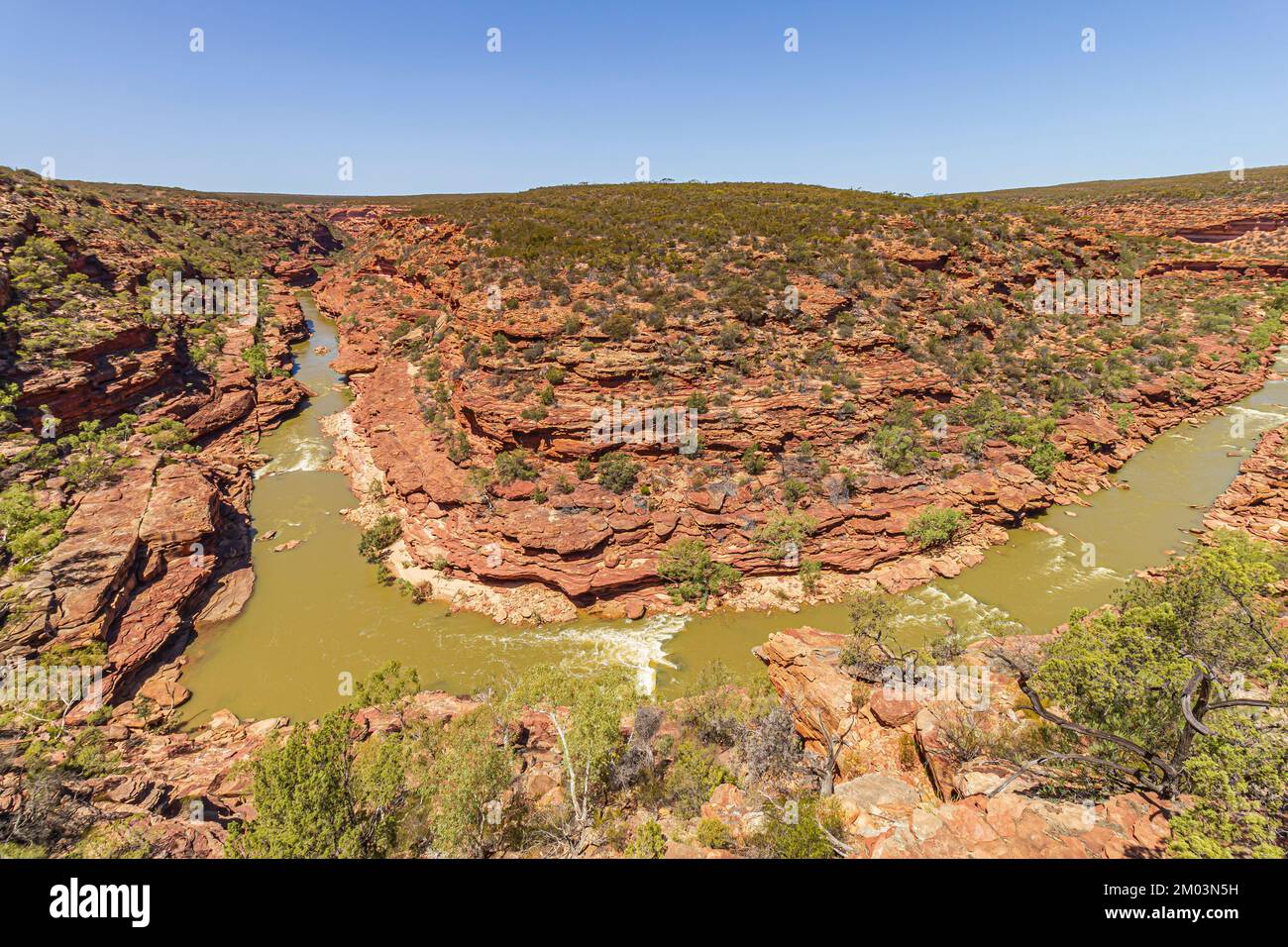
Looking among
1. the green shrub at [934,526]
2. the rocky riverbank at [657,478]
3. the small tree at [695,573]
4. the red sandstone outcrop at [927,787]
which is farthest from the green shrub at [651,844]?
the green shrub at [934,526]

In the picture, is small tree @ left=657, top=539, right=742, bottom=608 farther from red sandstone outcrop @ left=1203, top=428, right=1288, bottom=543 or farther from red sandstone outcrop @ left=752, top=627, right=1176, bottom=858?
red sandstone outcrop @ left=1203, top=428, right=1288, bottom=543

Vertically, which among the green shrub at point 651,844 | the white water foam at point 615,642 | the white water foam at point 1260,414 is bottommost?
the white water foam at point 615,642

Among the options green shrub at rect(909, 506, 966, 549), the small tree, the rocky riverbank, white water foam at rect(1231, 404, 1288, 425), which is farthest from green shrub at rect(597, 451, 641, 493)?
white water foam at rect(1231, 404, 1288, 425)

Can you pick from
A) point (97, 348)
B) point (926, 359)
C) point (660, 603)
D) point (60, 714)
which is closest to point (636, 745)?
point (660, 603)

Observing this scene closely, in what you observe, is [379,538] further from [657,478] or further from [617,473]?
[657,478]

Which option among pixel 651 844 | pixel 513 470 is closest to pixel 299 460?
pixel 513 470

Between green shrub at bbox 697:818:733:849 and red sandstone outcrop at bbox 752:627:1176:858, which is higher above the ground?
red sandstone outcrop at bbox 752:627:1176:858
